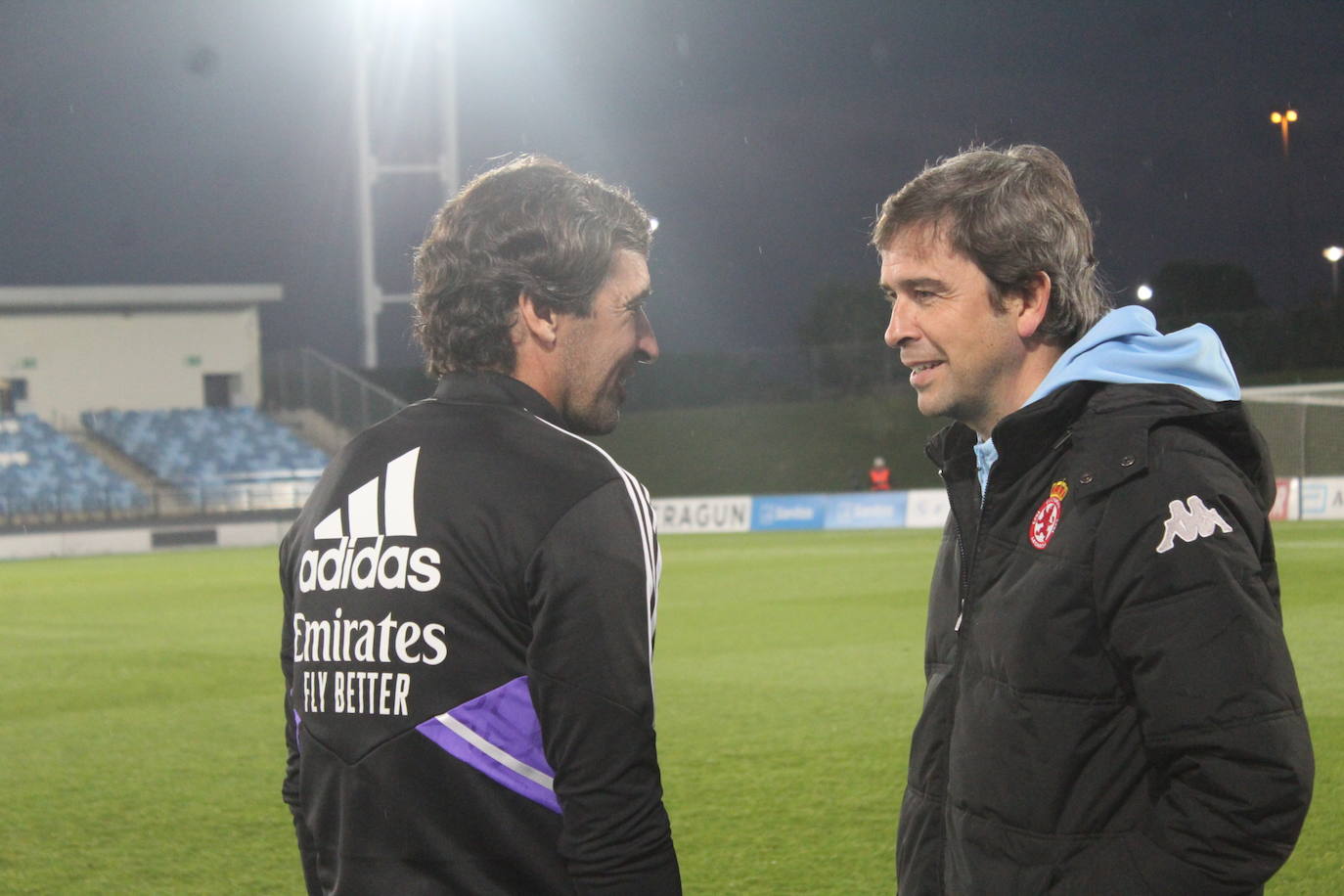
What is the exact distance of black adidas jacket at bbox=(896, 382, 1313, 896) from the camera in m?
1.84

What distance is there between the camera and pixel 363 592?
2059 mm

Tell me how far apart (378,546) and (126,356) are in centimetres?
4072

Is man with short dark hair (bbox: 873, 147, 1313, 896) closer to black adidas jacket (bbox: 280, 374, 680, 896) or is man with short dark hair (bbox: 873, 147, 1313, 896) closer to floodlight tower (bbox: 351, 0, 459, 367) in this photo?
black adidas jacket (bbox: 280, 374, 680, 896)

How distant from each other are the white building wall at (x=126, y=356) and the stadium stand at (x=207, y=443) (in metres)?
1.43

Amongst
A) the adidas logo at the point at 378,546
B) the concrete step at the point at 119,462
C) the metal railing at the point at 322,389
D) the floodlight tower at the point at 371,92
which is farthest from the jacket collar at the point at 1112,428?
the floodlight tower at the point at 371,92

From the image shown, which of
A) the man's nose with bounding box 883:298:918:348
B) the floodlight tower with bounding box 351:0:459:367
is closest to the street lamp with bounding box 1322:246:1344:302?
the floodlight tower with bounding box 351:0:459:367

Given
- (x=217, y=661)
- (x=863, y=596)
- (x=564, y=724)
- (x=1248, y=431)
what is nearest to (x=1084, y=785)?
(x=1248, y=431)

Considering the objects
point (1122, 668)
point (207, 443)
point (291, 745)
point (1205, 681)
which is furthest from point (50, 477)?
point (1205, 681)

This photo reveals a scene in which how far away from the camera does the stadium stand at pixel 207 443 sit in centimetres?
3603

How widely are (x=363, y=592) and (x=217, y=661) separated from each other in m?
9.80

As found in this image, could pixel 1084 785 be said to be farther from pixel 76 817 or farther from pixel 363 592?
pixel 76 817

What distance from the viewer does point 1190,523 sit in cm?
186

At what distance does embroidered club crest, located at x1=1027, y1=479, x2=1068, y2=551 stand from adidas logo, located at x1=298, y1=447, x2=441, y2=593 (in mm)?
838

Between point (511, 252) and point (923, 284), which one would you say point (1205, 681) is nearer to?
point (923, 284)
